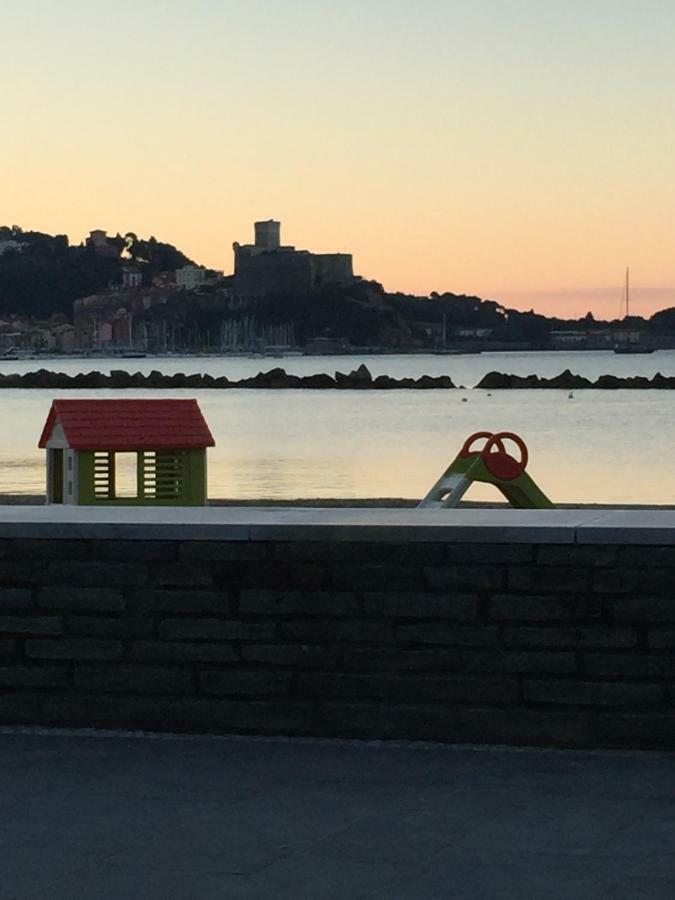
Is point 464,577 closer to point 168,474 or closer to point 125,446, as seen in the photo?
point 125,446

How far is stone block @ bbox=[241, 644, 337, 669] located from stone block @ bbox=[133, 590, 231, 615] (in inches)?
8.0

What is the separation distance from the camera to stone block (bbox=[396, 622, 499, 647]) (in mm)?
7125

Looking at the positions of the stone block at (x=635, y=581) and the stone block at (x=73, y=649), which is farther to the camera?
the stone block at (x=73, y=649)

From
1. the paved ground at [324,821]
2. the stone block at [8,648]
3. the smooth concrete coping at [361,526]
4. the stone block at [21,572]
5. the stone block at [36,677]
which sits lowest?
the paved ground at [324,821]

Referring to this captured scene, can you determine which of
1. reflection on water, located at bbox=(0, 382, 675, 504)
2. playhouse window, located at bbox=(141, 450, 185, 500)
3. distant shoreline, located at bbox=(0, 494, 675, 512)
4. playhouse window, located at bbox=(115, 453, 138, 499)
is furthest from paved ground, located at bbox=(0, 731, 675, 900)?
reflection on water, located at bbox=(0, 382, 675, 504)

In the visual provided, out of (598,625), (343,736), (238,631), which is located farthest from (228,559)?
(598,625)

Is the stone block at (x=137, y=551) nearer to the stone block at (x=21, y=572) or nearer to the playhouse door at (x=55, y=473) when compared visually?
the stone block at (x=21, y=572)

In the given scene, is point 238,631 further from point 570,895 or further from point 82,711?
point 570,895

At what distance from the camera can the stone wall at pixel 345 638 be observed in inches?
277

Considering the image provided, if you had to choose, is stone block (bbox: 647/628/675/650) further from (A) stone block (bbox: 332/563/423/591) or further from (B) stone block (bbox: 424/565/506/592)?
(A) stone block (bbox: 332/563/423/591)

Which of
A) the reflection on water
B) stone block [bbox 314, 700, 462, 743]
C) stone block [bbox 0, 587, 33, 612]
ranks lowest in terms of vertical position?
the reflection on water

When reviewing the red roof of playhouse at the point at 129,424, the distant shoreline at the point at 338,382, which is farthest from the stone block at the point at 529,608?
the distant shoreline at the point at 338,382

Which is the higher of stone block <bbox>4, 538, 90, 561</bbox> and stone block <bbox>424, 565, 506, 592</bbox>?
stone block <bbox>4, 538, 90, 561</bbox>

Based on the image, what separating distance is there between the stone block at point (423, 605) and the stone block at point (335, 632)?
61mm
